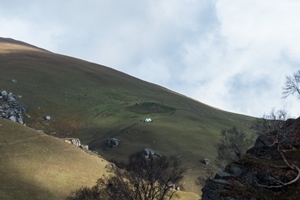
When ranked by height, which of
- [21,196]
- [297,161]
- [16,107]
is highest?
[16,107]

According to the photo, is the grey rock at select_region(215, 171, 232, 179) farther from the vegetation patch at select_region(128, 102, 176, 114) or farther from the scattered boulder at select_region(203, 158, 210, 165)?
the vegetation patch at select_region(128, 102, 176, 114)

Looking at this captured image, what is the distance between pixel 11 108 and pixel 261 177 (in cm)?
9623

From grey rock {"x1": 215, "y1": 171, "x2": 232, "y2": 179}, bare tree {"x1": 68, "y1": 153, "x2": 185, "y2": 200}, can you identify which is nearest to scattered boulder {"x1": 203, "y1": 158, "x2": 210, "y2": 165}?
bare tree {"x1": 68, "y1": 153, "x2": 185, "y2": 200}

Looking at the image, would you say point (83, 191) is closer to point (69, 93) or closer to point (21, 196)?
point (21, 196)

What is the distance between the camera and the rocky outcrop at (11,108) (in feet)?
315

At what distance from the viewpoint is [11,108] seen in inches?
4031

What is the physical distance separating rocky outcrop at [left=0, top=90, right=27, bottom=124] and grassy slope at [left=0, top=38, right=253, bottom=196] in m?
3.69

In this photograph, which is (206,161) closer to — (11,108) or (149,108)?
(149,108)

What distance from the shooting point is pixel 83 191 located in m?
48.2

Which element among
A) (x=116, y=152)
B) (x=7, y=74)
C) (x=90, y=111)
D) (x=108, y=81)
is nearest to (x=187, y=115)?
(x=90, y=111)

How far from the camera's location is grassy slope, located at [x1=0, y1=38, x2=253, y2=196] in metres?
90.3

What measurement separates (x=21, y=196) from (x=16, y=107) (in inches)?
2581

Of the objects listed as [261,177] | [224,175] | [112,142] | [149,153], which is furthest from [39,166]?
[261,177]

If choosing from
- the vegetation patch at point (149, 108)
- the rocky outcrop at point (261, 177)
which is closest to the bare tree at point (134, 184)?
the rocky outcrop at point (261, 177)
